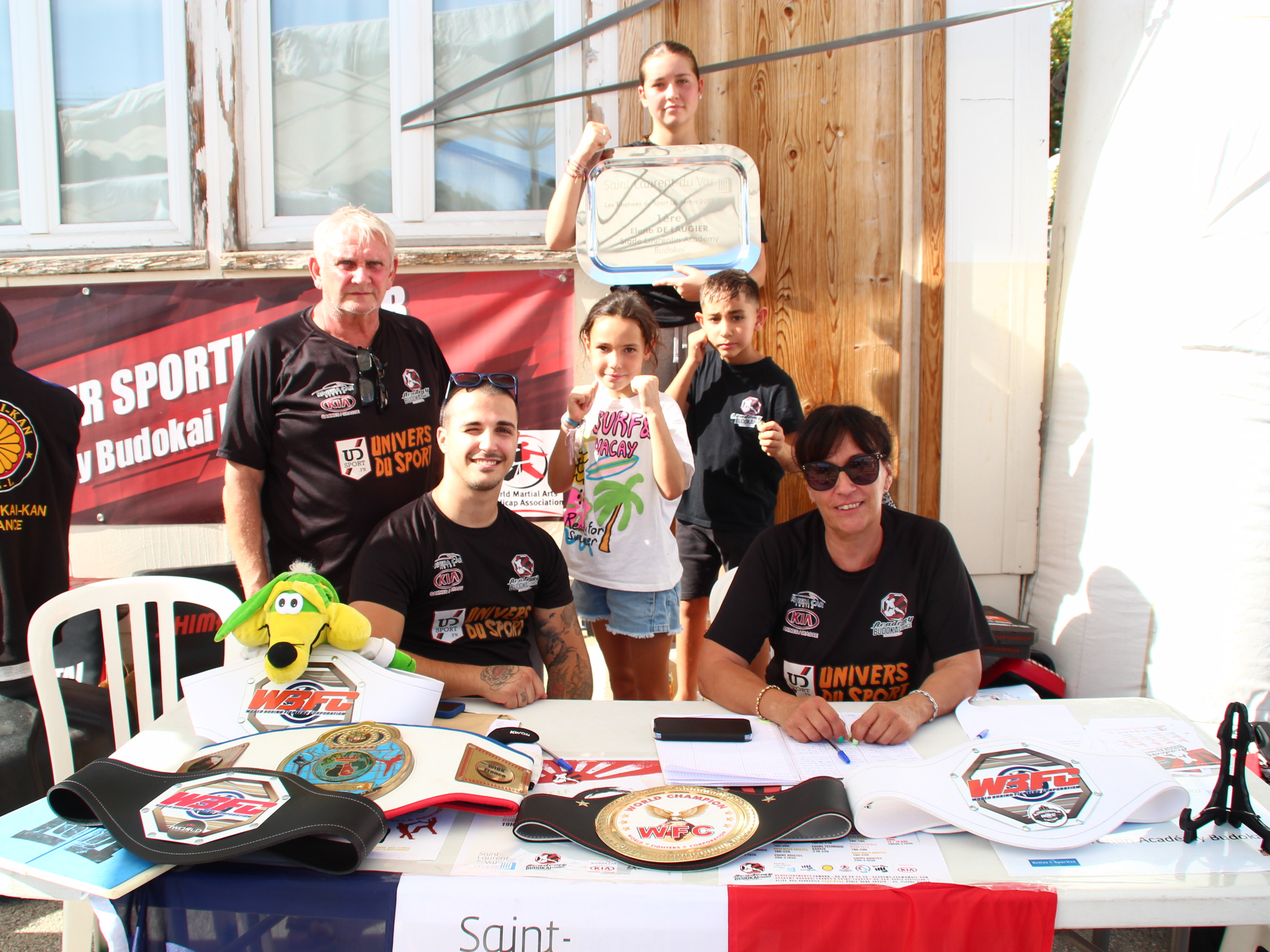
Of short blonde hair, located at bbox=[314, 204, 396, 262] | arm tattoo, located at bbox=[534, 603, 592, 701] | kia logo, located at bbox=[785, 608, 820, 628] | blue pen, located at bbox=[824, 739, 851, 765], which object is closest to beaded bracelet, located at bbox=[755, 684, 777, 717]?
blue pen, located at bbox=[824, 739, 851, 765]

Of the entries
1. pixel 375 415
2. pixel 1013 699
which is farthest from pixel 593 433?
pixel 1013 699

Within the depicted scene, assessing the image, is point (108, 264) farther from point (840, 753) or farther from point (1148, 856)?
point (1148, 856)

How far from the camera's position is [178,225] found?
3875 millimetres

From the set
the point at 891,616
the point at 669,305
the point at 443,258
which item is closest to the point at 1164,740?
the point at 891,616

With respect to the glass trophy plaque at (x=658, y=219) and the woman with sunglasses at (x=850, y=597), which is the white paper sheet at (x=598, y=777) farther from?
the glass trophy plaque at (x=658, y=219)

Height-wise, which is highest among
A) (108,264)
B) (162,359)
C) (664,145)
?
(664,145)

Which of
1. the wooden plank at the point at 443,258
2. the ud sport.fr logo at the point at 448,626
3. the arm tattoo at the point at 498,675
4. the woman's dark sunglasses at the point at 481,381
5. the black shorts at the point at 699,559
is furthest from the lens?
the wooden plank at the point at 443,258

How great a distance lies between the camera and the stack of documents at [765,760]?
55.3 inches

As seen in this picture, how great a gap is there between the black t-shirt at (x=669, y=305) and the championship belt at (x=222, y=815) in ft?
7.89

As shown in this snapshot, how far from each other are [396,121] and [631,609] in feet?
8.77

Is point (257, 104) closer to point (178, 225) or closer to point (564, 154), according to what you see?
point (178, 225)

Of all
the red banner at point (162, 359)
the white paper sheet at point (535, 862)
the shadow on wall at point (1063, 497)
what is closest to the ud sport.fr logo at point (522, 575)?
the white paper sheet at point (535, 862)

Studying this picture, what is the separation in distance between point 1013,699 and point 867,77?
279 cm

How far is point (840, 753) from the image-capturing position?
A: 1.52 meters
